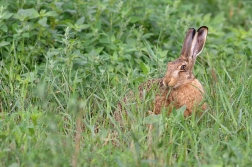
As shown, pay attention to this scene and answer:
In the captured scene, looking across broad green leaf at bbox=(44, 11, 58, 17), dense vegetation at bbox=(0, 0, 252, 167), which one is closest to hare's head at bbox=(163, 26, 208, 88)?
dense vegetation at bbox=(0, 0, 252, 167)

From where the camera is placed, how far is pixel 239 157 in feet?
13.6

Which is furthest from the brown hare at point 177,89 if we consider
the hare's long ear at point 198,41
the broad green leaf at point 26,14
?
the broad green leaf at point 26,14

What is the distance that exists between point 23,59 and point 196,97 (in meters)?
1.69

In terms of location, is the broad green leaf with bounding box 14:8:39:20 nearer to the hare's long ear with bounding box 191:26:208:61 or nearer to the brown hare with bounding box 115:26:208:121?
the brown hare with bounding box 115:26:208:121

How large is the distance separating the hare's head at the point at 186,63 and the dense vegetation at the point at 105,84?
220 mm

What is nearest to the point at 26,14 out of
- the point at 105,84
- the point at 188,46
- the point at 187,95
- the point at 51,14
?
the point at 51,14

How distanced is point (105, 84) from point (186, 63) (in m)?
0.74

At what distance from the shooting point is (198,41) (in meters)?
5.94

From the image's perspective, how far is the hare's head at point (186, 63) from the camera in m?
5.50

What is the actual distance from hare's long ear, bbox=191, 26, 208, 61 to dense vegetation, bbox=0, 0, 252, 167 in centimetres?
21

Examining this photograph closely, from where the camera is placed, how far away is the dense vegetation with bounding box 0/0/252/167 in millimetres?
4262

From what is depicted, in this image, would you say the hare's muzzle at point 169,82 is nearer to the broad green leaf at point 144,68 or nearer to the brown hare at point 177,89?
the brown hare at point 177,89

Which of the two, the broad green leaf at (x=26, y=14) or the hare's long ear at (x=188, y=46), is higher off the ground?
the broad green leaf at (x=26, y=14)

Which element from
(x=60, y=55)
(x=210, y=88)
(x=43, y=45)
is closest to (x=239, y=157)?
(x=210, y=88)
